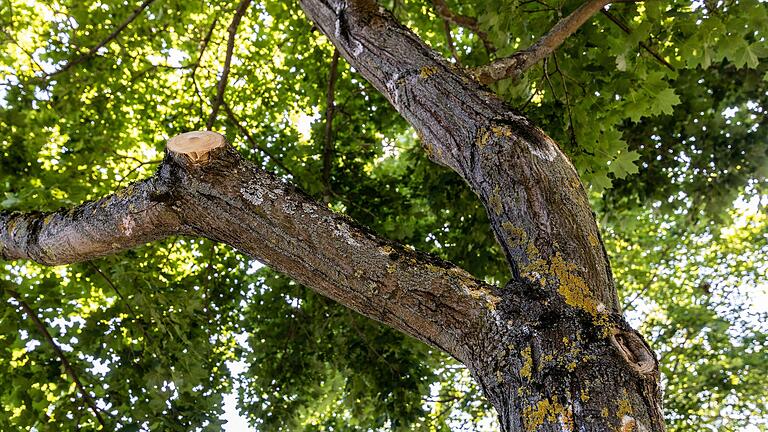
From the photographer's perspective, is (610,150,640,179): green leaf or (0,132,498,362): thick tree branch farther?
(610,150,640,179): green leaf

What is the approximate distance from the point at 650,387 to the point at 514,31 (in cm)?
272

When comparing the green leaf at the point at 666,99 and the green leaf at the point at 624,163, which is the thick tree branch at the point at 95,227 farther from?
the green leaf at the point at 666,99

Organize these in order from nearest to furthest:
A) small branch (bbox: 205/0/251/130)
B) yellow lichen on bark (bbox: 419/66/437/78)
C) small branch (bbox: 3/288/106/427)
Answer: yellow lichen on bark (bbox: 419/66/437/78) → small branch (bbox: 3/288/106/427) → small branch (bbox: 205/0/251/130)

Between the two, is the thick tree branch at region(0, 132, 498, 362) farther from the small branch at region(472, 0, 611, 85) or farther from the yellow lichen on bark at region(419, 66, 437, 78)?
the small branch at region(472, 0, 611, 85)

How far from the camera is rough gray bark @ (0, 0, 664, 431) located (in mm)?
1544

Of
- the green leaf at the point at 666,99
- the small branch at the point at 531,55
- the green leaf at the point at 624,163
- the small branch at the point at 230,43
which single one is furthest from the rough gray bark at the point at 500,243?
the small branch at the point at 230,43

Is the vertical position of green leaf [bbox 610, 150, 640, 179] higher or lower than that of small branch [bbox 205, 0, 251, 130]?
lower

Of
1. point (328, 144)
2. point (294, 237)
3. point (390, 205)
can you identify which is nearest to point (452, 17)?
point (328, 144)

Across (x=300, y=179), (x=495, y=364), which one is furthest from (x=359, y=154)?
(x=495, y=364)

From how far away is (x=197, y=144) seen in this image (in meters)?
2.01

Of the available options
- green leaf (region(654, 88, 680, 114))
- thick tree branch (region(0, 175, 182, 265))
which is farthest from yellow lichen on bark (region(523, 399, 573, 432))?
green leaf (region(654, 88, 680, 114))

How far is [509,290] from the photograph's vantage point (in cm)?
174

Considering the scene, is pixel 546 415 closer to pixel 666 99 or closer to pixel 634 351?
pixel 634 351

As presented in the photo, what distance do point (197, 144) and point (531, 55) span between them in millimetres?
1417
